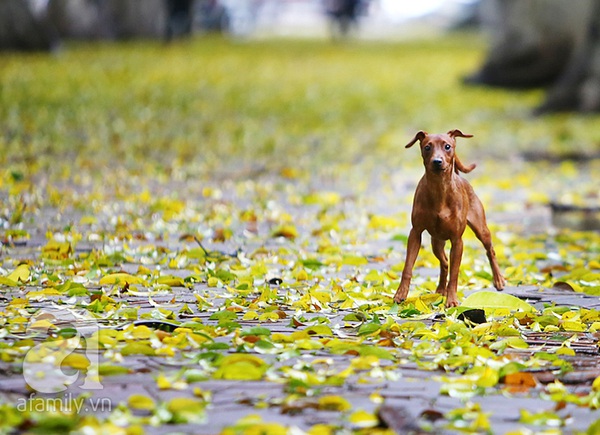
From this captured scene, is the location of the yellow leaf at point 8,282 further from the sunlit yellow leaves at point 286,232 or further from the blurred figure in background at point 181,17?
the blurred figure in background at point 181,17

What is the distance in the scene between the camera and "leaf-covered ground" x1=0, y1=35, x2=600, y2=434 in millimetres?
3609

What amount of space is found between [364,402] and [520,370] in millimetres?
738

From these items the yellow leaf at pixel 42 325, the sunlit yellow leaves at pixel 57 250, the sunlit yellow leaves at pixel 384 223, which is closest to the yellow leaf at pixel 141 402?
the yellow leaf at pixel 42 325

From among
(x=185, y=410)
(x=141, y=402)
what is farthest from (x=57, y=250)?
(x=185, y=410)

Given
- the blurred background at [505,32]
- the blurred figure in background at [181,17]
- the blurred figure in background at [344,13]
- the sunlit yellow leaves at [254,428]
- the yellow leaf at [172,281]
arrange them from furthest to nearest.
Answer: the blurred figure in background at [344,13] < the blurred figure in background at [181,17] < the blurred background at [505,32] < the yellow leaf at [172,281] < the sunlit yellow leaves at [254,428]

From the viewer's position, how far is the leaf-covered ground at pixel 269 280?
3.61 meters

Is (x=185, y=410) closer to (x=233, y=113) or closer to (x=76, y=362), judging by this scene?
(x=76, y=362)

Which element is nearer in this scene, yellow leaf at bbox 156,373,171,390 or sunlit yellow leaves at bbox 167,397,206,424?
sunlit yellow leaves at bbox 167,397,206,424

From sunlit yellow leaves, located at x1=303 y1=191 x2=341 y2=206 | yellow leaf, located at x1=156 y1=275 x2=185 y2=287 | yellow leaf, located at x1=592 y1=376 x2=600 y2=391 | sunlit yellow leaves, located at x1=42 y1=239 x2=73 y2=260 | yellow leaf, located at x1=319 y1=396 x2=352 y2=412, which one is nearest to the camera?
yellow leaf, located at x1=319 y1=396 x2=352 y2=412

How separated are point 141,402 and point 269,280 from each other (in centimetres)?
225

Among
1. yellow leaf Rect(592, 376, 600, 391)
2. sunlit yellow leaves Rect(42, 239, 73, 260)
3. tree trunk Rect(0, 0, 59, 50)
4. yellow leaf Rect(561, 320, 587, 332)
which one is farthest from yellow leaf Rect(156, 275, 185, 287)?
tree trunk Rect(0, 0, 59, 50)

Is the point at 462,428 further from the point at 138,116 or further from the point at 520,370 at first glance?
the point at 138,116

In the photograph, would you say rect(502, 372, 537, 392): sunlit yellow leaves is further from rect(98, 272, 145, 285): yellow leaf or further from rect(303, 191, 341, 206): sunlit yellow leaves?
rect(303, 191, 341, 206): sunlit yellow leaves

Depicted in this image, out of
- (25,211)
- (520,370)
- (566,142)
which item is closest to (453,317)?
(520,370)
